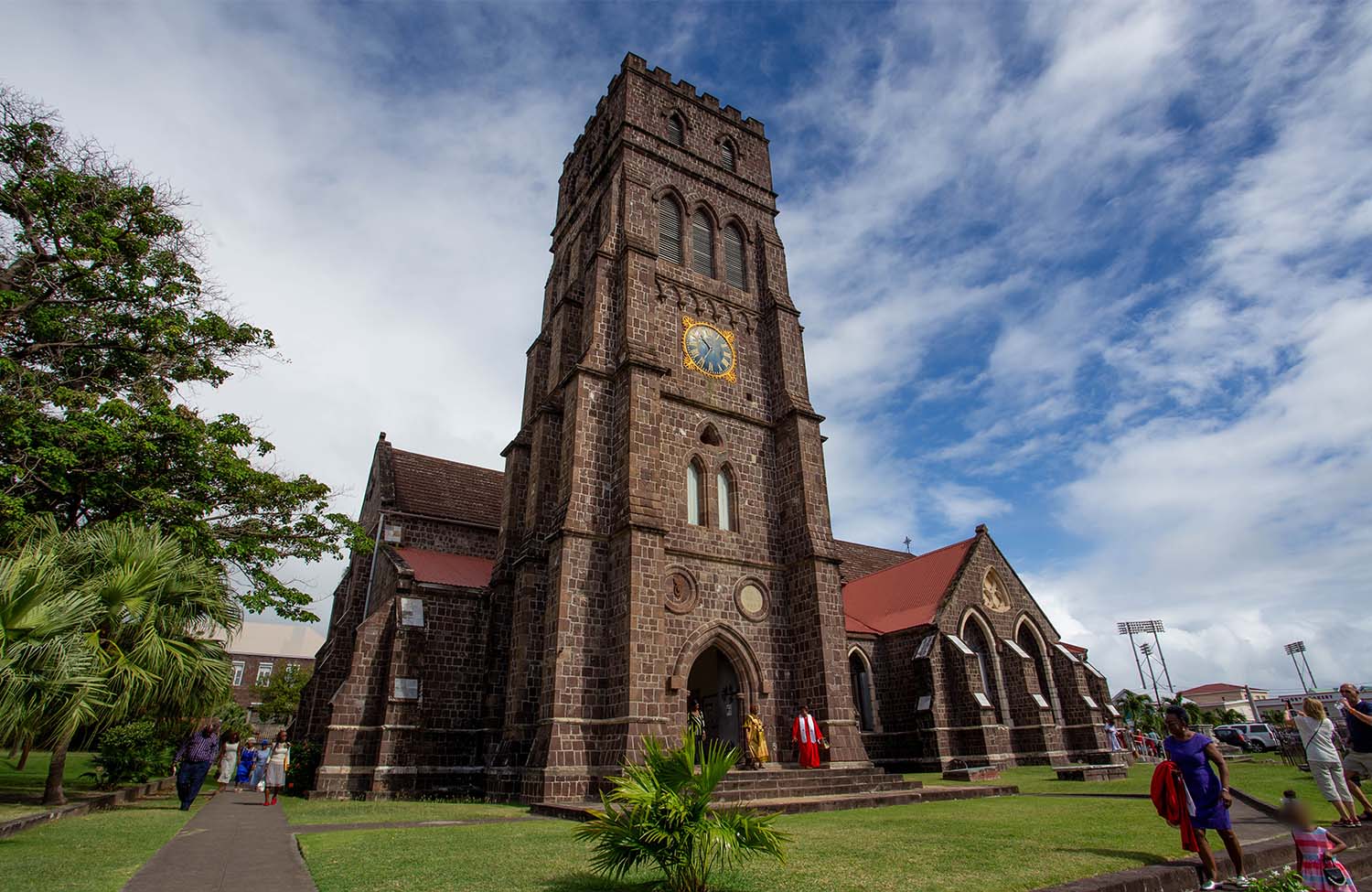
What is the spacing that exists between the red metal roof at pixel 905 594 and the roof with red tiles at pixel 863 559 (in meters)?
2.43

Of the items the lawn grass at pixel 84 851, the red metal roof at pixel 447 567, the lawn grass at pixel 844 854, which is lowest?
the lawn grass at pixel 844 854

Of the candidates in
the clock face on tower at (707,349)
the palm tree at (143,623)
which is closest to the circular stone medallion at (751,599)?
the clock face on tower at (707,349)

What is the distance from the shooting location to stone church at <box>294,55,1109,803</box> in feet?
57.2

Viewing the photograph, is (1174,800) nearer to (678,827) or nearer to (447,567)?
(678,827)

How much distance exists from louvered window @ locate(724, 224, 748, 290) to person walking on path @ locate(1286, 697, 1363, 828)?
63.3 feet

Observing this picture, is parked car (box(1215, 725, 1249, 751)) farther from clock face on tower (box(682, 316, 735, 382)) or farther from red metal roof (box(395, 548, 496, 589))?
red metal roof (box(395, 548, 496, 589))

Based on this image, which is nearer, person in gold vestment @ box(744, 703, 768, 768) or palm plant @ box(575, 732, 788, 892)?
palm plant @ box(575, 732, 788, 892)

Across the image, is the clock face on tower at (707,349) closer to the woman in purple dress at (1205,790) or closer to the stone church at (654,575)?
the stone church at (654,575)

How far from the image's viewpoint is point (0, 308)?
47.0ft

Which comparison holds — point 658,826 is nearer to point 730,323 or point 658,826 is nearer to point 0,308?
point 0,308

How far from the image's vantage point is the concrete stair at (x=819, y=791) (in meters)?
13.1

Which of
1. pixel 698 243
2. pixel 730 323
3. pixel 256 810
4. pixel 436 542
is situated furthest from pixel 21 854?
pixel 698 243

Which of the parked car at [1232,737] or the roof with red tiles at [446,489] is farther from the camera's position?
the parked car at [1232,737]

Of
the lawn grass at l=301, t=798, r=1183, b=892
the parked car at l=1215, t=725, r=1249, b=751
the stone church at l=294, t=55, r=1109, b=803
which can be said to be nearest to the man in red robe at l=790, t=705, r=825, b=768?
the stone church at l=294, t=55, r=1109, b=803
